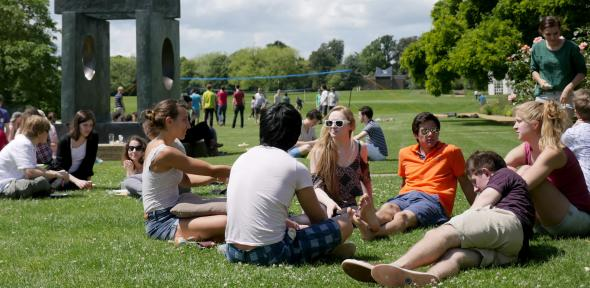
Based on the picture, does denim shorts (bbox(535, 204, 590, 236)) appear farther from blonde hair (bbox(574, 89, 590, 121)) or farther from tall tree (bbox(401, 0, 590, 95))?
tall tree (bbox(401, 0, 590, 95))

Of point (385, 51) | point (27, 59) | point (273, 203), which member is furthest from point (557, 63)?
point (385, 51)

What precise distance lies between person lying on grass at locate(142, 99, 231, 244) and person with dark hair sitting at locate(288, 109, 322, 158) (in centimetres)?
742

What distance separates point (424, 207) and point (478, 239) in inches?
87.9

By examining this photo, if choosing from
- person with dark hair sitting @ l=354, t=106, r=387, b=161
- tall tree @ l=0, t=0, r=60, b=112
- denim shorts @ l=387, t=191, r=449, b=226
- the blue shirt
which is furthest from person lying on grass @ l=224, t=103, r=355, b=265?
tall tree @ l=0, t=0, r=60, b=112

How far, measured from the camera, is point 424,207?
8.19 metres

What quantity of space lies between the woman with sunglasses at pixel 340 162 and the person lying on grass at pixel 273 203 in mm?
1749

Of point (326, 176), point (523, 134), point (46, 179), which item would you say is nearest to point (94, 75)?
point (46, 179)

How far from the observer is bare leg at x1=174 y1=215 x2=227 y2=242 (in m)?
7.30

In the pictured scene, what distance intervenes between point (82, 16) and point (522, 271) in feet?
61.4

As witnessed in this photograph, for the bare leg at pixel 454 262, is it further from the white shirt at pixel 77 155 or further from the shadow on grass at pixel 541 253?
the white shirt at pixel 77 155

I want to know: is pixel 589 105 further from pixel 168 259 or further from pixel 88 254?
pixel 88 254

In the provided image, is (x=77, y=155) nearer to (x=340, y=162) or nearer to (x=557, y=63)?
(x=340, y=162)

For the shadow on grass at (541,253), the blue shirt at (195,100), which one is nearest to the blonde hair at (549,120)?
the shadow on grass at (541,253)

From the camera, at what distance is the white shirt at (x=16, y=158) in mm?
11266
